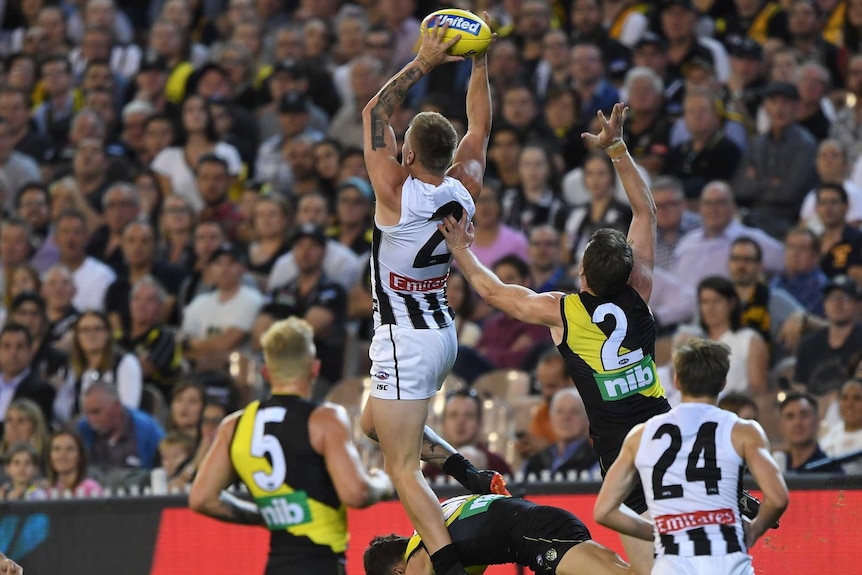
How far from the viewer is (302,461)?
23.5 feet

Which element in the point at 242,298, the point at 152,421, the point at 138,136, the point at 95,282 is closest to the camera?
the point at 152,421

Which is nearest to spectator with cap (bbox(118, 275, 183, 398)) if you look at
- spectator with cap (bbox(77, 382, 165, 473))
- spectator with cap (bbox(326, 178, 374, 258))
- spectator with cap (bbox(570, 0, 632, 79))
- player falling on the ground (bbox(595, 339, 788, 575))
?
spectator with cap (bbox(77, 382, 165, 473))

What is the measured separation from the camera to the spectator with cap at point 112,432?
1156 centimetres

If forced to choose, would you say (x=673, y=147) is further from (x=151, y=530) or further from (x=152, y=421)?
(x=151, y=530)

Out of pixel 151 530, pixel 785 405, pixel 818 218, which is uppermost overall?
pixel 818 218

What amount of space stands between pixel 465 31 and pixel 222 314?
638 centimetres

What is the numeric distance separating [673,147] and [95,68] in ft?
23.6

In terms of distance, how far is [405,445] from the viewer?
741 cm

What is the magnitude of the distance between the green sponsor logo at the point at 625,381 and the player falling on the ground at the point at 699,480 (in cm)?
83

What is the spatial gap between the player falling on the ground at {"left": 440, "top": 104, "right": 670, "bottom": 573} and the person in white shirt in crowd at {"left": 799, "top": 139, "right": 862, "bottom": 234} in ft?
18.7

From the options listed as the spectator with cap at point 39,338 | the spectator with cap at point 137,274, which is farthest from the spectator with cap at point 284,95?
the spectator with cap at point 39,338

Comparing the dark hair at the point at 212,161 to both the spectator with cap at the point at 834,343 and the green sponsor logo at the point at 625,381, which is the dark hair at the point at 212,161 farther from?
the green sponsor logo at the point at 625,381

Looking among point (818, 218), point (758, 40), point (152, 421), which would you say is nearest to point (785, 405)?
point (818, 218)

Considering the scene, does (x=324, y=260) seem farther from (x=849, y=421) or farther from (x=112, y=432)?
(x=849, y=421)
